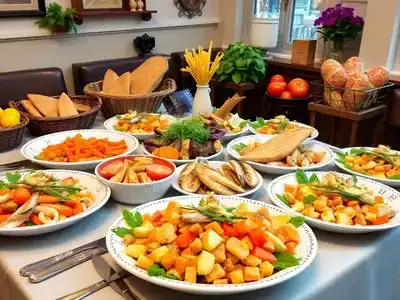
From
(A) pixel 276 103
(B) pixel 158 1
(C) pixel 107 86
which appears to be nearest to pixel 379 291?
(C) pixel 107 86

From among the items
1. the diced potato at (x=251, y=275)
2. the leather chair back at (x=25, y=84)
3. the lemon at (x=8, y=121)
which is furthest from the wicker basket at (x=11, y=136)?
the diced potato at (x=251, y=275)

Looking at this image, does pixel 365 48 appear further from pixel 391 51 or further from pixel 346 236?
pixel 346 236

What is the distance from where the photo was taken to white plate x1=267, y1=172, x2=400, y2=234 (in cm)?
90

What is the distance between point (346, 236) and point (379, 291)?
7.1 inches

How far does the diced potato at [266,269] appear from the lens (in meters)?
0.73

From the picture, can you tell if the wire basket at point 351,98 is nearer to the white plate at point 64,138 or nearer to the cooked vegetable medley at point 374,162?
the cooked vegetable medley at point 374,162

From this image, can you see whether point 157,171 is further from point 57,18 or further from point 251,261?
point 57,18

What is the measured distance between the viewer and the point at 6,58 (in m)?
2.56

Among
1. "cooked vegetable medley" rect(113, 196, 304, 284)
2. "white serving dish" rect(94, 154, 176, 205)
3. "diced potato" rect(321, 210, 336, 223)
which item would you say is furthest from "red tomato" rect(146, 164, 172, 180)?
"diced potato" rect(321, 210, 336, 223)

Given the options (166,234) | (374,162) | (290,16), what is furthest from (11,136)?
(290,16)

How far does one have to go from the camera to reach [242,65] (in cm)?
271

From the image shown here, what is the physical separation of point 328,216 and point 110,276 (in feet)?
1.65

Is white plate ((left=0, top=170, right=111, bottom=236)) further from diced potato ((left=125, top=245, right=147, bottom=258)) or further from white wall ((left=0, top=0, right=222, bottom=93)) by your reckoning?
white wall ((left=0, top=0, right=222, bottom=93))

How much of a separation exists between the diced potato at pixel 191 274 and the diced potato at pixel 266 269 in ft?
0.40
